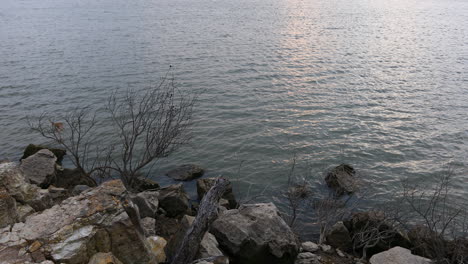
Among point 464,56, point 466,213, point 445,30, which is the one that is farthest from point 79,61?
point 445,30

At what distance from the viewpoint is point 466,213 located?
15.5 m

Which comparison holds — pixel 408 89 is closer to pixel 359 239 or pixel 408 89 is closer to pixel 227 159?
pixel 227 159

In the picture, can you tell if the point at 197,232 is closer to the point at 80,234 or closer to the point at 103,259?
the point at 103,259

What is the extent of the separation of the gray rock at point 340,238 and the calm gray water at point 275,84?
11.5 feet

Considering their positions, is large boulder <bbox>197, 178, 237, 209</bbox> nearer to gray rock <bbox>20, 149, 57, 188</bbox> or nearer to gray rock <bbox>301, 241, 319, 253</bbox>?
gray rock <bbox>301, 241, 319, 253</bbox>

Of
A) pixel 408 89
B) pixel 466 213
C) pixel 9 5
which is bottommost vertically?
pixel 466 213

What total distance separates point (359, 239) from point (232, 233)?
5500mm

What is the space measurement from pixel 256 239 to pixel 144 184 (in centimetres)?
765

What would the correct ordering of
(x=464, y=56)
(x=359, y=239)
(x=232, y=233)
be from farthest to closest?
(x=464, y=56) → (x=359, y=239) → (x=232, y=233)

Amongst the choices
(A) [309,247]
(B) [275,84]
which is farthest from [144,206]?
(B) [275,84]

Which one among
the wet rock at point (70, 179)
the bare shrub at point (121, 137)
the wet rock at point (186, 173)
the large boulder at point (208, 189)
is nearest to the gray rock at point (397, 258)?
the large boulder at point (208, 189)

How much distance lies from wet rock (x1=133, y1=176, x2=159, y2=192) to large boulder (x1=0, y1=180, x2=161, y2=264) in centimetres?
718

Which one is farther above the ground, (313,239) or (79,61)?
(79,61)

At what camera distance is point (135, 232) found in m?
8.14
